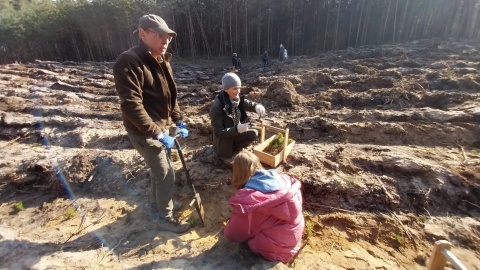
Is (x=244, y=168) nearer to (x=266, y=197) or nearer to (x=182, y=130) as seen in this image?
(x=266, y=197)

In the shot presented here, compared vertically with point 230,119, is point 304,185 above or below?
below

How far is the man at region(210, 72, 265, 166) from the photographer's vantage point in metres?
3.30

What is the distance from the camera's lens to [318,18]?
19.4 m

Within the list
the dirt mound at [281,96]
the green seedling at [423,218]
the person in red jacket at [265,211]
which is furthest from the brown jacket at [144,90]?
the dirt mound at [281,96]

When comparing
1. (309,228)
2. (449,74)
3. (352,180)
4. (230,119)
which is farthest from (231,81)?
(449,74)

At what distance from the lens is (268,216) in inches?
89.1

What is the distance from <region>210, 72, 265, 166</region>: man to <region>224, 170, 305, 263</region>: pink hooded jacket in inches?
48.5

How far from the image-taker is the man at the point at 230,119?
130 inches

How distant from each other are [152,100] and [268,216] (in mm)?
1547

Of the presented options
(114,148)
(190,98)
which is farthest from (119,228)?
(190,98)

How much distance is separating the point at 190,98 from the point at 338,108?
4324 mm

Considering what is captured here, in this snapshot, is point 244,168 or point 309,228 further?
point 309,228

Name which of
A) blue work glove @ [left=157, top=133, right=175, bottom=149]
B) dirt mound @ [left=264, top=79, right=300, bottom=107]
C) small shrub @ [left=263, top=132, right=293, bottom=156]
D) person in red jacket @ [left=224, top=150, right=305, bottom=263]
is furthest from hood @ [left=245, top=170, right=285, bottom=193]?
dirt mound @ [left=264, top=79, right=300, bottom=107]

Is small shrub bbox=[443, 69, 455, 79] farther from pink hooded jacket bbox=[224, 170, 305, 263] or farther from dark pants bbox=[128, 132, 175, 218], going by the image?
dark pants bbox=[128, 132, 175, 218]
